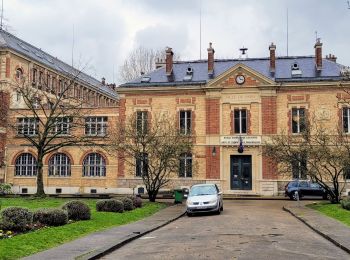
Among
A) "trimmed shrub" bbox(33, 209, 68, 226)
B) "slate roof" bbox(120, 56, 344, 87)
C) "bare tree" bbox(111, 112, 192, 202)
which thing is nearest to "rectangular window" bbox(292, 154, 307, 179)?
"bare tree" bbox(111, 112, 192, 202)

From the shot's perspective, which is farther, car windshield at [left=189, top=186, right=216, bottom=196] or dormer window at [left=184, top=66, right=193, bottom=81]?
dormer window at [left=184, top=66, right=193, bottom=81]

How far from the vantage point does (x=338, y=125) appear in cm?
3897

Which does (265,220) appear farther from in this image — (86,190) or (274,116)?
(86,190)

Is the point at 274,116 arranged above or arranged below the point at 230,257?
above

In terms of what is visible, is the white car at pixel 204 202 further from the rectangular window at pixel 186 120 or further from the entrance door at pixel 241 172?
the rectangular window at pixel 186 120

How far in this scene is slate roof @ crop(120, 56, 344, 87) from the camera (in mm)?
40844

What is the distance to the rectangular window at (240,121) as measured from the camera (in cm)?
4103

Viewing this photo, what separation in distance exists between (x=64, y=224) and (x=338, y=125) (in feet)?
92.2

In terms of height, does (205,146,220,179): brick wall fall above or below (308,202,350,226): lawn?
above

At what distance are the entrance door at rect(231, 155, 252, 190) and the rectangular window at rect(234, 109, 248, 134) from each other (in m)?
2.22

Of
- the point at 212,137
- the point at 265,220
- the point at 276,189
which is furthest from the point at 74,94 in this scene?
the point at 265,220

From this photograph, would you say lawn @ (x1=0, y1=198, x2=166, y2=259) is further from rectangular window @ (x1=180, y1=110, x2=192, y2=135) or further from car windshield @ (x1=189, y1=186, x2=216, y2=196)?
rectangular window @ (x1=180, y1=110, x2=192, y2=135)

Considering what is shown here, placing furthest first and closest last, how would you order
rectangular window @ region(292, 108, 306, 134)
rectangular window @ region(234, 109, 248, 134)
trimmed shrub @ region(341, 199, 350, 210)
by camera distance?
rectangular window @ region(234, 109, 248, 134)
rectangular window @ region(292, 108, 306, 134)
trimmed shrub @ region(341, 199, 350, 210)

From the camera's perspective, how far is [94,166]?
142 ft
